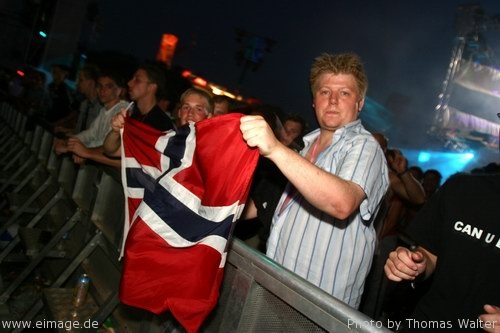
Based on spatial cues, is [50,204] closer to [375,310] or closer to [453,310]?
[375,310]

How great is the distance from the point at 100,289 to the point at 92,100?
4.58 m

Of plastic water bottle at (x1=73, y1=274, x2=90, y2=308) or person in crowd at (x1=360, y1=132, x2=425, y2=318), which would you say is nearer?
plastic water bottle at (x1=73, y1=274, x2=90, y2=308)

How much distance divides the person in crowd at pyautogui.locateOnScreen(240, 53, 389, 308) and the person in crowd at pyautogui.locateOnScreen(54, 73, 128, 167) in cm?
218

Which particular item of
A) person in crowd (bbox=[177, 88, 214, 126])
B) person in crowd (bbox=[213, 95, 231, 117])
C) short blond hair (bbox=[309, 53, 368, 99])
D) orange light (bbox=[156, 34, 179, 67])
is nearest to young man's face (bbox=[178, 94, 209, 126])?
person in crowd (bbox=[177, 88, 214, 126])

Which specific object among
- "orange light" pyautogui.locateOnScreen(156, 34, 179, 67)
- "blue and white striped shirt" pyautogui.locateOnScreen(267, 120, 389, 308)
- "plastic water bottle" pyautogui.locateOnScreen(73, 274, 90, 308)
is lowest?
"plastic water bottle" pyautogui.locateOnScreen(73, 274, 90, 308)

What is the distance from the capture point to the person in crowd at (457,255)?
1.75m

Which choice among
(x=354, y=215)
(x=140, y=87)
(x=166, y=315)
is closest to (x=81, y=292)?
(x=166, y=315)

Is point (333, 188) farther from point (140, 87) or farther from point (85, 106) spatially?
point (85, 106)

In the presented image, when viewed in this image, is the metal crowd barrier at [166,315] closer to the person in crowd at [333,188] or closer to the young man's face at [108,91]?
the person in crowd at [333,188]

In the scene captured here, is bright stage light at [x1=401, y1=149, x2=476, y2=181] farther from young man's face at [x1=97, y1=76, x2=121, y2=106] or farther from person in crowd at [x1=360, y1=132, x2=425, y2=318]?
young man's face at [x1=97, y1=76, x2=121, y2=106]

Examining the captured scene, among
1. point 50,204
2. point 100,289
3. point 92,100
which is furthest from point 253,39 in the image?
point 100,289

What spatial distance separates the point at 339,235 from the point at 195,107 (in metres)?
2.28

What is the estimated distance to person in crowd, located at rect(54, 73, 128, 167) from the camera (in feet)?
13.1

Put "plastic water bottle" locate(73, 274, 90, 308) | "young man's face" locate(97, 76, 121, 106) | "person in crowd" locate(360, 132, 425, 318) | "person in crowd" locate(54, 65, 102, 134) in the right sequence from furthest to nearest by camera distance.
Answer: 1. "person in crowd" locate(54, 65, 102, 134)
2. "young man's face" locate(97, 76, 121, 106)
3. "person in crowd" locate(360, 132, 425, 318)
4. "plastic water bottle" locate(73, 274, 90, 308)
